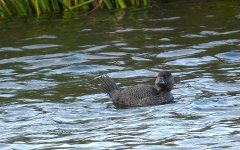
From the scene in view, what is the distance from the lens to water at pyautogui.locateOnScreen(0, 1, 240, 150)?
29.4 ft

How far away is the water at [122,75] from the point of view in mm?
8969

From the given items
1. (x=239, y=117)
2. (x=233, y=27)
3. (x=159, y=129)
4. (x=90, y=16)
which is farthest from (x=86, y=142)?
(x=90, y=16)

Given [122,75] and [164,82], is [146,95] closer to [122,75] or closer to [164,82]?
[164,82]

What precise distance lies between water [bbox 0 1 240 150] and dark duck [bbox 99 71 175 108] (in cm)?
15

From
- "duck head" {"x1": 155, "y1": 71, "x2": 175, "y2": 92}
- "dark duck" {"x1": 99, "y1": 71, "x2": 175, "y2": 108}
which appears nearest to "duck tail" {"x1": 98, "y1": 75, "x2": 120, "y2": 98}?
"dark duck" {"x1": 99, "y1": 71, "x2": 175, "y2": 108}

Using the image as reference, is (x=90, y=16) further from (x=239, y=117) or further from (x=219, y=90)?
(x=239, y=117)

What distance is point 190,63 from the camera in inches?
507

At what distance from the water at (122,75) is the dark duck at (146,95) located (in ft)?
0.49

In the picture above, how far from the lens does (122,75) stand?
1243cm

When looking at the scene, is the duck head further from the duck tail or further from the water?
the duck tail

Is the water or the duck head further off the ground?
the duck head

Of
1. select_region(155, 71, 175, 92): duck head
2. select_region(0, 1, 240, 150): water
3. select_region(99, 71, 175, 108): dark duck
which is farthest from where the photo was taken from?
select_region(155, 71, 175, 92): duck head

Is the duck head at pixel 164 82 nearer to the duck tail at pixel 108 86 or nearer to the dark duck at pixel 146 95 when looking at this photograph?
the dark duck at pixel 146 95

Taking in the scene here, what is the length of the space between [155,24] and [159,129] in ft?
21.3
